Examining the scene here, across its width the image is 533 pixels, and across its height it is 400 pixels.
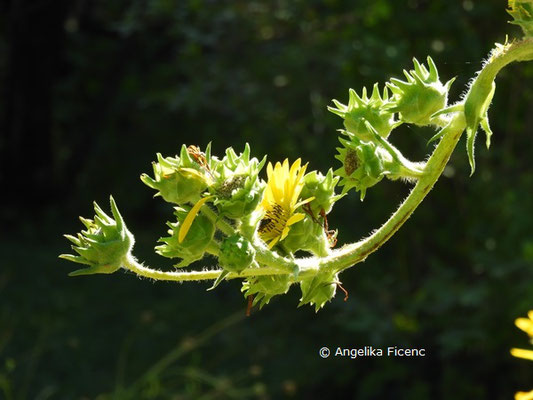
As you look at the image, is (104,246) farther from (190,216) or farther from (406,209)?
(406,209)

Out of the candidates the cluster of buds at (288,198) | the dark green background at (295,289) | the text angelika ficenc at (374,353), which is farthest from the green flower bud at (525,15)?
the text angelika ficenc at (374,353)

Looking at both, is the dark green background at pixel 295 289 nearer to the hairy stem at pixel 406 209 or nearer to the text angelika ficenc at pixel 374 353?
the text angelika ficenc at pixel 374 353

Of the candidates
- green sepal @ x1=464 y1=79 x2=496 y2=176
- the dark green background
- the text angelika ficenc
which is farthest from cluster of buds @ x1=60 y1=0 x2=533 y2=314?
the text angelika ficenc

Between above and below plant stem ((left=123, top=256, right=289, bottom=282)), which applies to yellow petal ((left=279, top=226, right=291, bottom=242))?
above

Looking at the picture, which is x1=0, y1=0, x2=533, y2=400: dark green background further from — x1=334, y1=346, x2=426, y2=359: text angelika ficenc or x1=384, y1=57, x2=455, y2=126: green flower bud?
x1=384, y1=57, x2=455, y2=126: green flower bud

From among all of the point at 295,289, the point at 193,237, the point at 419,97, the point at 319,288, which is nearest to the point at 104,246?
the point at 193,237
